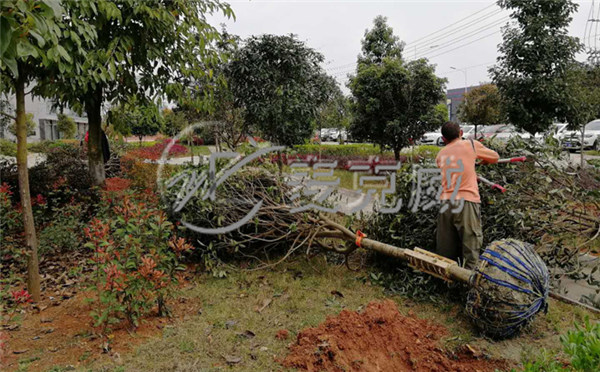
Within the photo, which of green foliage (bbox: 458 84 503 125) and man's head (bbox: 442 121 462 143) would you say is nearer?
man's head (bbox: 442 121 462 143)

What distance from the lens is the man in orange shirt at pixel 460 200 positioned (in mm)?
3697

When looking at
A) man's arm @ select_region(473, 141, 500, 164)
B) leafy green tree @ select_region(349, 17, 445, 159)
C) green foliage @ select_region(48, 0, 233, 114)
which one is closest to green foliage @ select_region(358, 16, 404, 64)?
leafy green tree @ select_region(349, 17, 445, 159)

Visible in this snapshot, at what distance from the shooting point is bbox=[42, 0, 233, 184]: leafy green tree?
433 cm

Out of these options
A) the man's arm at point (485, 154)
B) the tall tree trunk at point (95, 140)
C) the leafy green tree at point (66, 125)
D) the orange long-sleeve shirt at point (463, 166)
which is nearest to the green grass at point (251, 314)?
the orange long-sleeve shirt at point (463, 166)

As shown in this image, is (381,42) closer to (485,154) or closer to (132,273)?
(485,154)

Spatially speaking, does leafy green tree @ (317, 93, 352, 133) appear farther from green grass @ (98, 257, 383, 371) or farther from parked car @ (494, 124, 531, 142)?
green grass @ (98, 257, 383, 371)

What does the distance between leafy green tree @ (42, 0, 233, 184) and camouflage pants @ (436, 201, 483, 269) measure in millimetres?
3603

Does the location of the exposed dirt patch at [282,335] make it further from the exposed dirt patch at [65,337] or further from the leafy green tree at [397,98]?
the leafy green tree at [397,98]

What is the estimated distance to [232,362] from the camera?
2.79 meters

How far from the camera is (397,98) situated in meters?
11.9

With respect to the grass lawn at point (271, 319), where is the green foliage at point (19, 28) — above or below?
above

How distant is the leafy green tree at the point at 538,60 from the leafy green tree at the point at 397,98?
3.05 meters

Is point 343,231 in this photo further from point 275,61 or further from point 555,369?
point 275,61

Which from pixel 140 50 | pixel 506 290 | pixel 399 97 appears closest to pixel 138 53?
pixel 140 50
